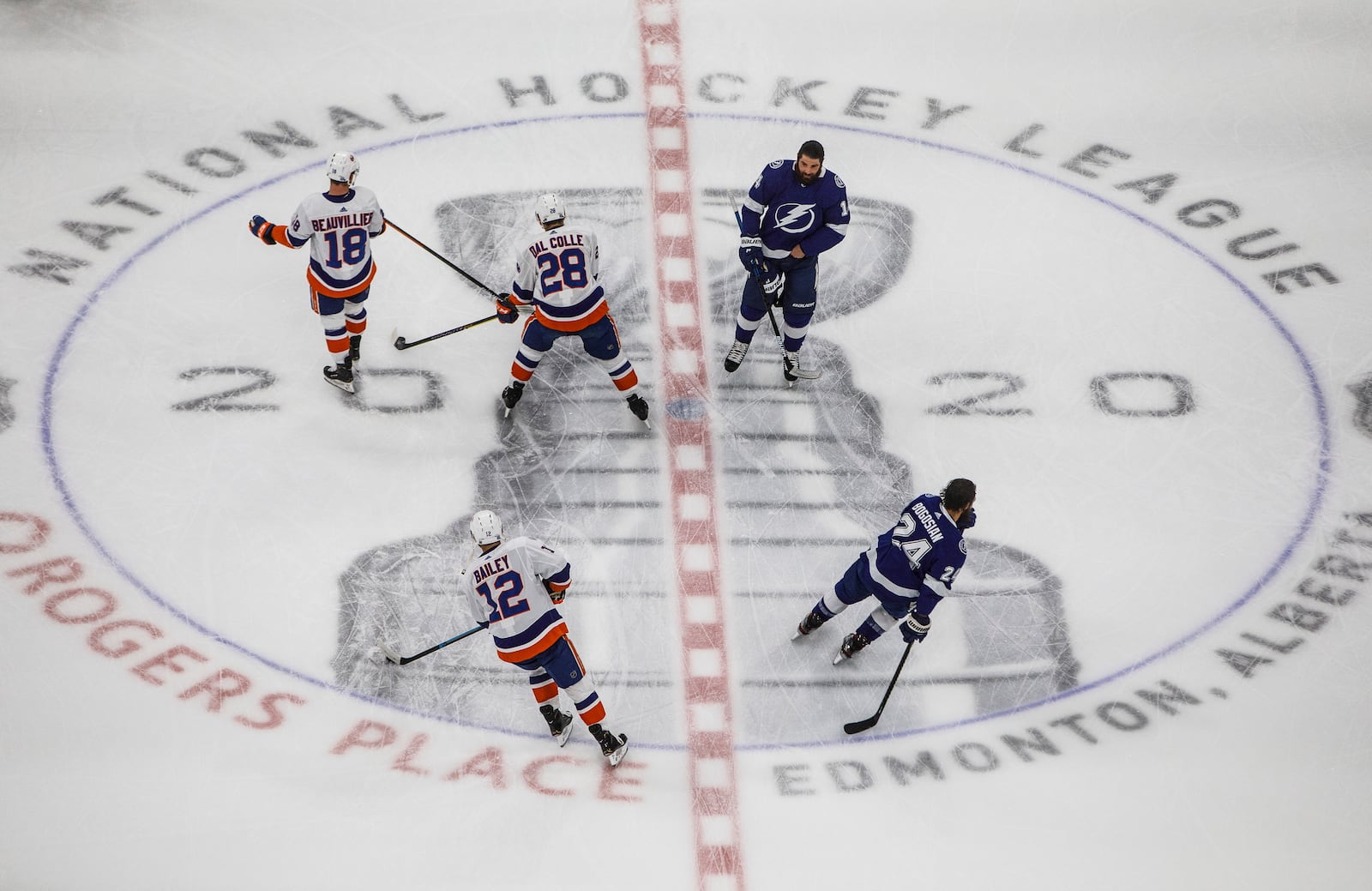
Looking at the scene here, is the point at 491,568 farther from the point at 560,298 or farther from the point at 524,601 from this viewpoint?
the point at 560,298

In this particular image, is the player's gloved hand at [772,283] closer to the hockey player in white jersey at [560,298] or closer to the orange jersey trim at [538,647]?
the hockey player in white jersey at [560,298]

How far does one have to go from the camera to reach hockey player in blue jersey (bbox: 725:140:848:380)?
580 centimetres

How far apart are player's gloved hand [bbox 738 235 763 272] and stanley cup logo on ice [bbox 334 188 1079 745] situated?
2.21 feet

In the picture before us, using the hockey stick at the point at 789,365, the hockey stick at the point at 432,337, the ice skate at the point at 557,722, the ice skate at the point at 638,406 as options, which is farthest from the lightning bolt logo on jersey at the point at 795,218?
the ice skate at the point at 557,722

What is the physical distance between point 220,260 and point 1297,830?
5.42 meters

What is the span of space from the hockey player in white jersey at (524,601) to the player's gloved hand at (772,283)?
1.83 m

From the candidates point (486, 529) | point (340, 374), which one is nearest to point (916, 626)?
point (486, 529)

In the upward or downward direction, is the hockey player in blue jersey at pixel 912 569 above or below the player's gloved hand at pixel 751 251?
below

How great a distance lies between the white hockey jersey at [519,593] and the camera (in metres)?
4.70

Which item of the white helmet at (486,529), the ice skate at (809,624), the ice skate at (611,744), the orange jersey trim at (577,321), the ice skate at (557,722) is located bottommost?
the ice skate at (611,744)

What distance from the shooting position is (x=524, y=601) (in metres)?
4.71

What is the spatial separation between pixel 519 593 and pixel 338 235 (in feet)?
6.47

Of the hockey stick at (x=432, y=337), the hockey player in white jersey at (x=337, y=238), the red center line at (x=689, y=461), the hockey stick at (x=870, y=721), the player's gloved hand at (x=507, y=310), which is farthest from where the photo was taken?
the hockey stick at (x=432, y=337)

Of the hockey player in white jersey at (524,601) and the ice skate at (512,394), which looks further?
the ice skate at (512,394)
